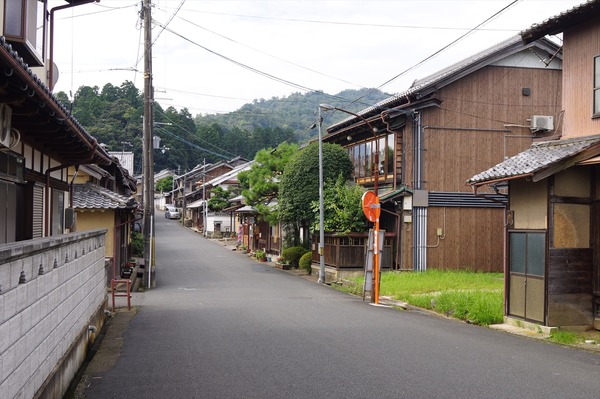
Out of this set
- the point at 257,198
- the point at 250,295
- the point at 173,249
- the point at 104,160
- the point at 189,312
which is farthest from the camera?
the point at 173,249

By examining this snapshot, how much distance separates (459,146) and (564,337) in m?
16.2

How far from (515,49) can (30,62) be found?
22508mm

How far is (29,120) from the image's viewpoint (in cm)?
817

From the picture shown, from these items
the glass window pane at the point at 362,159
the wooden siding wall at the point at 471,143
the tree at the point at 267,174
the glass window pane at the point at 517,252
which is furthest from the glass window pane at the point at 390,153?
the glass window pane at the point at 517,252

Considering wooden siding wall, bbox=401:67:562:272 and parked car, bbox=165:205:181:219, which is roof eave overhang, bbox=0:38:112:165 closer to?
wooden siding wall, bbox=401:67:562:272

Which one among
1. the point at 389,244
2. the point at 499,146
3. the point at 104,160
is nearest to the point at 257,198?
the point at 389,244

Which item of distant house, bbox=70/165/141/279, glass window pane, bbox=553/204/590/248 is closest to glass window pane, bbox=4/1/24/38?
glass window pane, bbox=553/204/590/248

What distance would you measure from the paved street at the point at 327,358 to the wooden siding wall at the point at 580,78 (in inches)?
207

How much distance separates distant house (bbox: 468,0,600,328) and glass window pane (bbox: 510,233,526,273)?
0.08 ft

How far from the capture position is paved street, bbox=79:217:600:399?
7691 millimetres

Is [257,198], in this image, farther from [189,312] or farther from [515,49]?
[189,312]

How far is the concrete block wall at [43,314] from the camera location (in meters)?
4.60

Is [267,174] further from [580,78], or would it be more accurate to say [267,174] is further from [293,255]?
[580,78]

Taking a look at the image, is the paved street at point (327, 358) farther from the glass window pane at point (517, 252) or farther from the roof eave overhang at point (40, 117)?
the roof eave overhang at point (40, 117)
